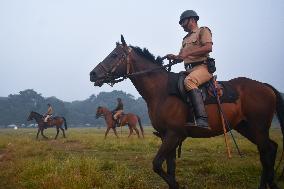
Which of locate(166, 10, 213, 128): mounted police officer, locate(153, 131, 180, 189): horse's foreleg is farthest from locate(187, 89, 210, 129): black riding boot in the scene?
locate(153, 131, 180, 189): horse's foreleg

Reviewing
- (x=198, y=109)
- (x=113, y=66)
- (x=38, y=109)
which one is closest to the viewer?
(x=198, y=109)

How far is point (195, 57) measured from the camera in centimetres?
771

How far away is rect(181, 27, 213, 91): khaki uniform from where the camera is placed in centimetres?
717

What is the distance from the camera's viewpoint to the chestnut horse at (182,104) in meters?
7.07

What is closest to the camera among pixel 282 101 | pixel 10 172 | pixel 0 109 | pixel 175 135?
pixel 175 135

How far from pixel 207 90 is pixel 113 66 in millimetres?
2211

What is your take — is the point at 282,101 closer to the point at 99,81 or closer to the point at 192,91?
the point at 192,91

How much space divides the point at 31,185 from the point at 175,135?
355 cm

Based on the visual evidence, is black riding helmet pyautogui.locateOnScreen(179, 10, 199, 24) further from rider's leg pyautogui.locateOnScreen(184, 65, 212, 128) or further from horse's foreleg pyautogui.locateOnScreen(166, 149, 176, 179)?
horse's foreleg pyautogui.locateOnScreen(166, 149, 176, 179)

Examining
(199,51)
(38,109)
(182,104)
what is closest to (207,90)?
(182,104)

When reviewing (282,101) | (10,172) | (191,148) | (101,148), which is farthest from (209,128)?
(101,148)

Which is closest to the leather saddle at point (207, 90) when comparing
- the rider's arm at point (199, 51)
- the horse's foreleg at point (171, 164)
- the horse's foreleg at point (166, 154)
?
the rider's arm at point (199, 51)

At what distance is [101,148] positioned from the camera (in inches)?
701

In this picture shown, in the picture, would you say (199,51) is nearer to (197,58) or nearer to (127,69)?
(197,58)
